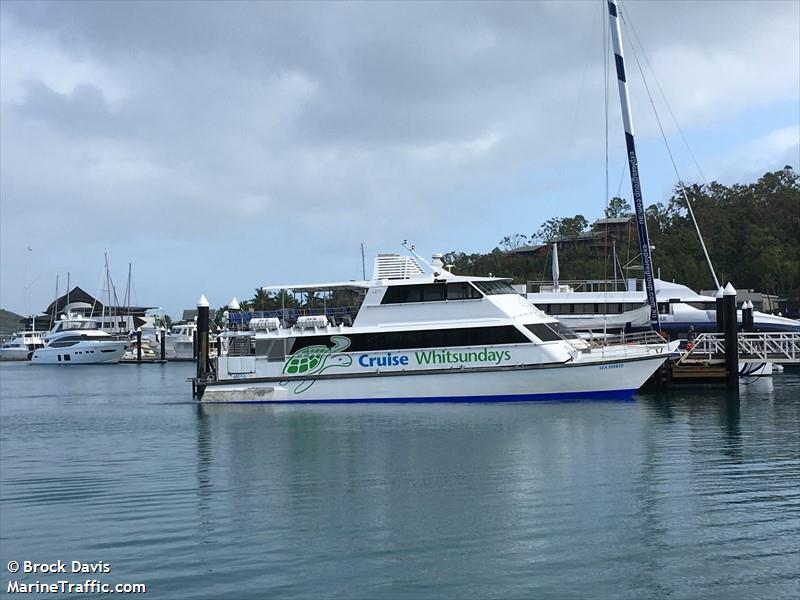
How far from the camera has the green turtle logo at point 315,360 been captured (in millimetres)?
28438

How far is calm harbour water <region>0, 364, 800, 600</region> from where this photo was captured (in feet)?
34.2

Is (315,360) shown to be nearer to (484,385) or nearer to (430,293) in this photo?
(430,293)

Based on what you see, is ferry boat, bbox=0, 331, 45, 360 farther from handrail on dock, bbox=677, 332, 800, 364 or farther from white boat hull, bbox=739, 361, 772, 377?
white boat hull, bbox=739, 361, 772, 377

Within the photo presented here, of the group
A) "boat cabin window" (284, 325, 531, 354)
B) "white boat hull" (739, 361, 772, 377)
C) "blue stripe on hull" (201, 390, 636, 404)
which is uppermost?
"boat cabin window" (284, 325, 531, 354)

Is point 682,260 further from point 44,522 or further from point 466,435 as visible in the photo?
point 44,522

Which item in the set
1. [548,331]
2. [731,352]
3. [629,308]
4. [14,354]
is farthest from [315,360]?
[14,354]

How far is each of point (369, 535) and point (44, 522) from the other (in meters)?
5.62

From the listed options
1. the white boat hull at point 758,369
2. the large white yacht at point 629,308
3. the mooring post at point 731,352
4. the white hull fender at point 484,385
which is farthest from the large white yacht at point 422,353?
the large white yacht at point 629,308

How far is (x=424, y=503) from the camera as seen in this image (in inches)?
550

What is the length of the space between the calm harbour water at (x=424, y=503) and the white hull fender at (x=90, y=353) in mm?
54303

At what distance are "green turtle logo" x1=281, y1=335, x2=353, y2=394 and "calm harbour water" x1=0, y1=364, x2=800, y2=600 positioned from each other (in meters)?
3.35

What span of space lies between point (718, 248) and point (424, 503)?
2492 inches

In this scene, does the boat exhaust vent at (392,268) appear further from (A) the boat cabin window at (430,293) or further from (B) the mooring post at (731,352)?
(B) the mooring post at (731,352)

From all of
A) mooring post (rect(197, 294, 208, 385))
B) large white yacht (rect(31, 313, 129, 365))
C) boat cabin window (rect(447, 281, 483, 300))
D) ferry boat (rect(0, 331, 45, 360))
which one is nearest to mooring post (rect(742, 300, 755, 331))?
boat cabin window (rect(447, 281, 483, 300))
